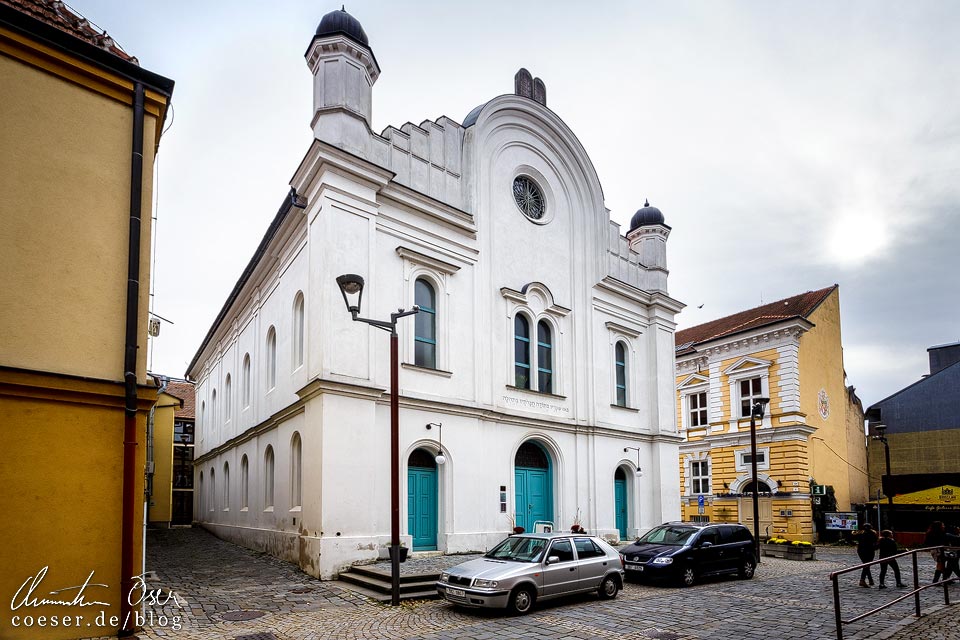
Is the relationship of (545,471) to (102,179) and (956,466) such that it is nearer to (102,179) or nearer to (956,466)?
(102,179)

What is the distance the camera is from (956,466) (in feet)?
122

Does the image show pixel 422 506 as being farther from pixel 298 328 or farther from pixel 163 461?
pixel 163 461

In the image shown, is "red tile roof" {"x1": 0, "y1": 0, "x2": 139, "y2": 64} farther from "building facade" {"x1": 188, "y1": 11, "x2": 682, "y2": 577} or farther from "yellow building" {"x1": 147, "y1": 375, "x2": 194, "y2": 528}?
"yellow building" {"x1": 147, "y1": 375, "x2": 194, "y2": 528}

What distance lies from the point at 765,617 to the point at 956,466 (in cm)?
3074

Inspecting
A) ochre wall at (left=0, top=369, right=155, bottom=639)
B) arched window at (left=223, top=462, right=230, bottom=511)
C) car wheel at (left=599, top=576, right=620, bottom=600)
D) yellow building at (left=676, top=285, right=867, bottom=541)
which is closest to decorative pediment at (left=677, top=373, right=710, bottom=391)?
yellow building at (left=676, top=285, right=867, bottom=541)

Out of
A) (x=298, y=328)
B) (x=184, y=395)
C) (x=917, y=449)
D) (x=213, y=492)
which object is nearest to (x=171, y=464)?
(x=184, y=395)

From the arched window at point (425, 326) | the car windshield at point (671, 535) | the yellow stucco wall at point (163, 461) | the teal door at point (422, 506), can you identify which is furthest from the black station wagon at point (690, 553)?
the yellow stucco wall at point (163, 461)

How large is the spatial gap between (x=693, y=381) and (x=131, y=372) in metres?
34.4

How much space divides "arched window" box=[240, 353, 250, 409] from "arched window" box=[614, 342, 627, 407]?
13.8 metres

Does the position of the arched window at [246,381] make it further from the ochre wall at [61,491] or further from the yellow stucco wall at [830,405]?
the yellow stucco wall at [830,405]

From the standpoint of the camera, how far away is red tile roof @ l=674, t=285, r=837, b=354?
3766 cm

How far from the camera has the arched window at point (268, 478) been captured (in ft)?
73.4

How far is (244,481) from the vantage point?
2653 centimetres

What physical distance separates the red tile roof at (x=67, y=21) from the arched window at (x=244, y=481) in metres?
17.0
